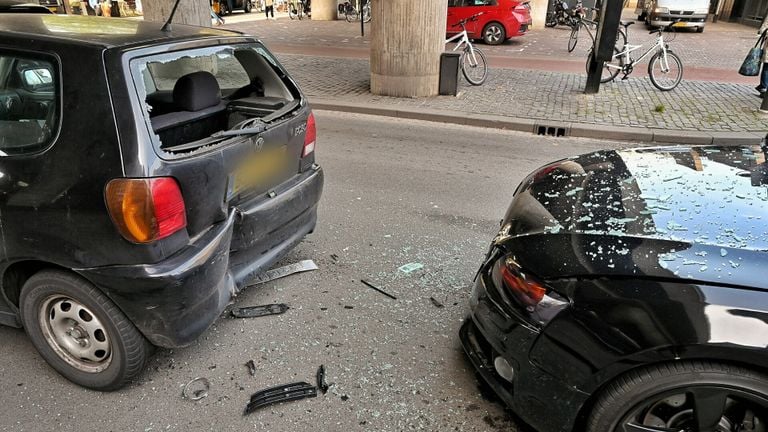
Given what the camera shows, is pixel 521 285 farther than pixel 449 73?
No

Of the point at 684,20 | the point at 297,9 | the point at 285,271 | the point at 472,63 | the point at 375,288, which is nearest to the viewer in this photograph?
the point at 375,288

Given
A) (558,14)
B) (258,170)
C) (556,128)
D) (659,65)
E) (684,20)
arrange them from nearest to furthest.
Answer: (258,170)
(556,128)
(659,65)
(684,20)
(558,14)

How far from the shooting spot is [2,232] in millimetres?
2510

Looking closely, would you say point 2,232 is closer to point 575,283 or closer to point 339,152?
point 575,283

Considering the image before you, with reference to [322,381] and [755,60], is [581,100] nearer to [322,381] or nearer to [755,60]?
[755,60]

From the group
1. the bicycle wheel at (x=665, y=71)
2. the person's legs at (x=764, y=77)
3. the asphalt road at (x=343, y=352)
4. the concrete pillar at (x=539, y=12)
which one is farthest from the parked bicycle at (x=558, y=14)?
the asphalt road at (x=343, y=352)

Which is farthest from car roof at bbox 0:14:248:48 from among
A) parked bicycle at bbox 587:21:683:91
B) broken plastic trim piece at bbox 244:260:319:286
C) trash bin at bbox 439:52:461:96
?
parked bicycle at bbox 587:21:683:91

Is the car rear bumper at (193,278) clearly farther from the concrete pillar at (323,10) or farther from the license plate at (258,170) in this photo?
the concrete pillar at (323,10)

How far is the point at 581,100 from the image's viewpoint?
365 inches

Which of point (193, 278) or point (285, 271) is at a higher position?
A: point (193, 278)

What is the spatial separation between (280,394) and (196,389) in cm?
45

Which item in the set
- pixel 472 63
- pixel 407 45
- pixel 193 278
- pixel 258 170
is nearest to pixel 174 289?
pixel 193 278

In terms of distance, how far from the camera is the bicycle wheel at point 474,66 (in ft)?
34.3

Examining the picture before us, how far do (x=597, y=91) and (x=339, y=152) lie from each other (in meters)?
5.66
